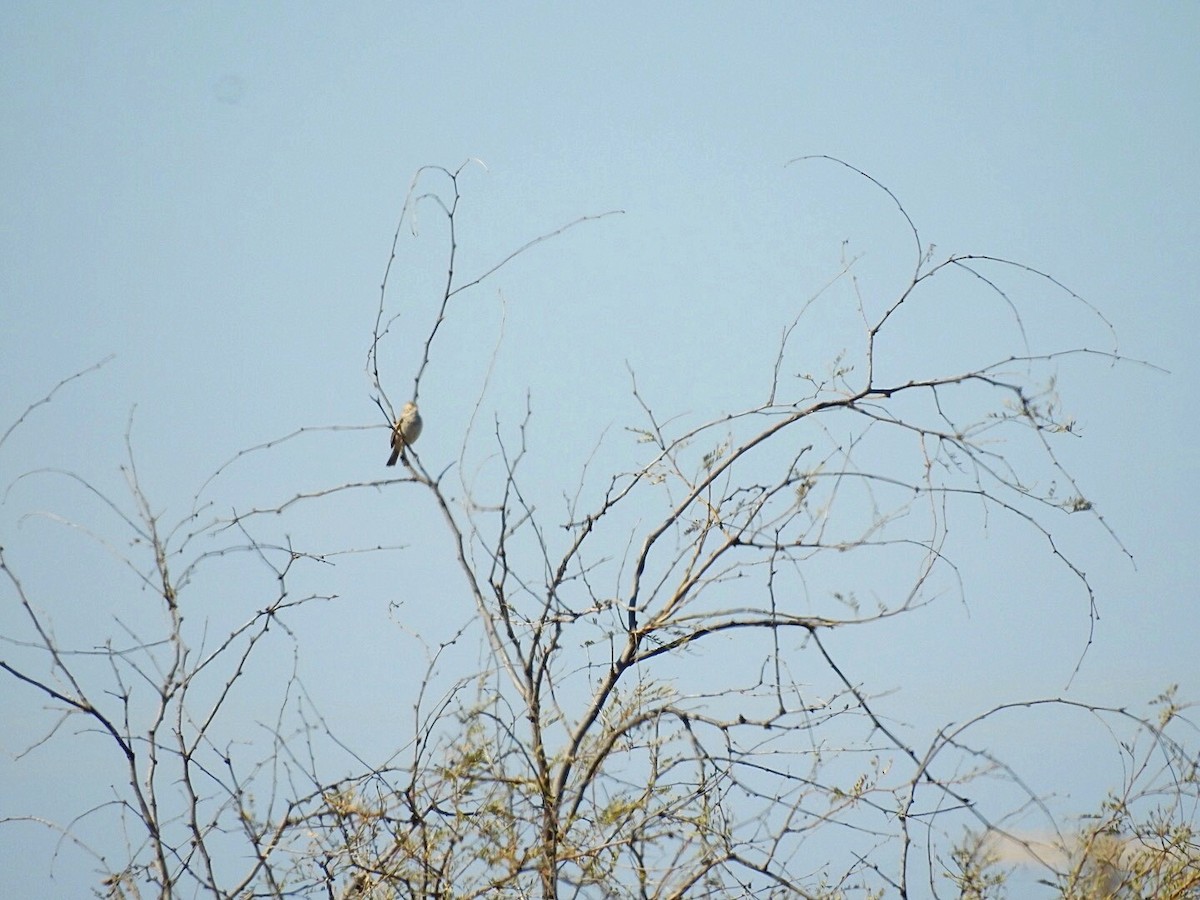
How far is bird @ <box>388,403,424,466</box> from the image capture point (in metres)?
3.49

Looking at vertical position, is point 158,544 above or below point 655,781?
above

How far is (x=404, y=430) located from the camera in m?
4.62

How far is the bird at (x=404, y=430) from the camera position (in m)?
3.49

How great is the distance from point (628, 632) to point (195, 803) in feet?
3.90

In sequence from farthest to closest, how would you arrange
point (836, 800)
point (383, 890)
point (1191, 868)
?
point (1191, 868) → point (383, 890) → point (836, 800)

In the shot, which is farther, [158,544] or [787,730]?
[158,544]

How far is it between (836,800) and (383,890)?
1280mm

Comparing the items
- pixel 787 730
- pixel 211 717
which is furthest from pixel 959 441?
pixel 211 717

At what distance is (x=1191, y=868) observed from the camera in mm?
3973

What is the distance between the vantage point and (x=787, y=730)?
302 cm

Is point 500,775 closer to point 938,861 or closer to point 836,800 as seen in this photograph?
point 836,800

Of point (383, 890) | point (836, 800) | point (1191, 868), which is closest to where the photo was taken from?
point (836, 800)

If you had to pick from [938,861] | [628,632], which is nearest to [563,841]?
[628,632]

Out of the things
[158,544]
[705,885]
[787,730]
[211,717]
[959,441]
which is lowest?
[705,885]
